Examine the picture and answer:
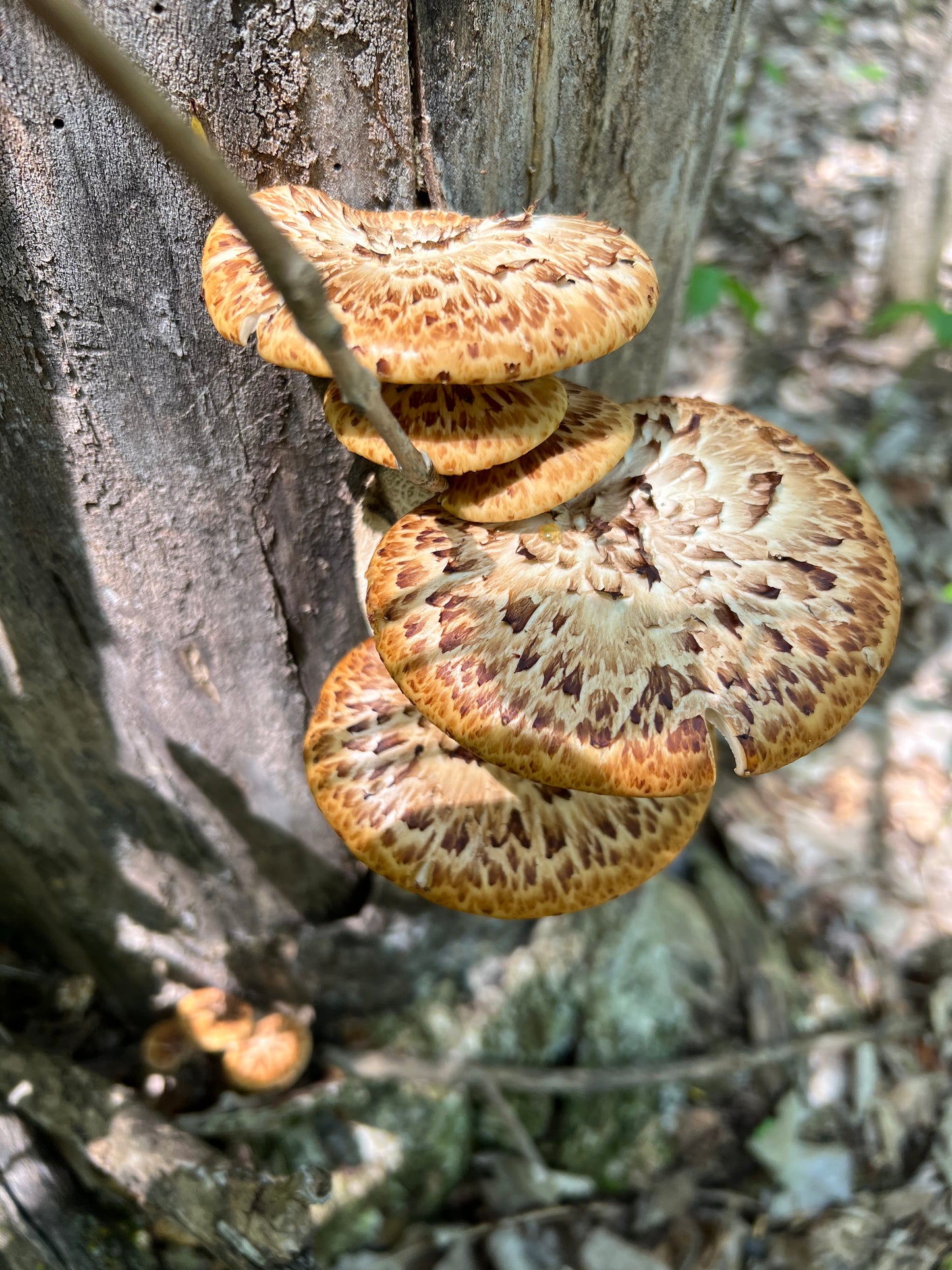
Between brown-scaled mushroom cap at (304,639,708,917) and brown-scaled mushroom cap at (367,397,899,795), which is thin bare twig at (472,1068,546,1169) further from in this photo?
brown-scaled mushroom cap at (367,397,899,795)

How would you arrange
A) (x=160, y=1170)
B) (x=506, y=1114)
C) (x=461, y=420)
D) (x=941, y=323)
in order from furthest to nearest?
1. (x=941, y=323)
2. (x=506, y=1114)
3. (x=160, y=1170)
4. (x=461, y=420)

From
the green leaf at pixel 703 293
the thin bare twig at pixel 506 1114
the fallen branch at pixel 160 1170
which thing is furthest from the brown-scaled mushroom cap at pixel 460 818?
the green leaf at pixel 703 293

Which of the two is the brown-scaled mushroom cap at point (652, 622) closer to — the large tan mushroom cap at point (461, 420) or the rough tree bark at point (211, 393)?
the large tan mushroom cap at point (461, 420)

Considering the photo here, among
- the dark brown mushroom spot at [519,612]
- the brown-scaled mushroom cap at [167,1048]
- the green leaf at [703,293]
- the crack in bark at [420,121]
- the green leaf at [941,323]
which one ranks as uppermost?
the crack in bark at [420,121]

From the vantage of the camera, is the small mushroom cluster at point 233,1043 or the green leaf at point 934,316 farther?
the green leaf at point 934,316

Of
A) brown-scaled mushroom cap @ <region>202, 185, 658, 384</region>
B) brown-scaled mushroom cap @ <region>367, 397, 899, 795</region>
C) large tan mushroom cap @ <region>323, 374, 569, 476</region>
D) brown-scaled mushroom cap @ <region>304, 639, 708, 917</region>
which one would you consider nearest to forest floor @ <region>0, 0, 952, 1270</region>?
brown-scaled mushroom cap @ <region>304, 639, 708, 917</region>

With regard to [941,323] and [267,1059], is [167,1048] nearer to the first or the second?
[267,1059]

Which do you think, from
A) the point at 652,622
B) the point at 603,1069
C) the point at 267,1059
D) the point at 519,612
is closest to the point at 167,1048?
the point at 267,1059

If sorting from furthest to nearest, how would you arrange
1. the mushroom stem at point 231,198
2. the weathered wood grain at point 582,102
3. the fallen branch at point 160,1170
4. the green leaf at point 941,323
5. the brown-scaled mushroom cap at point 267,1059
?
the green leaf at point 941,323 < the brown-scaled mushroom cap at point 267,1059 < the fallen branch at point 160,1170 < the weathered wood grain at point 582,102 < the mushroom stem at point 231,198
